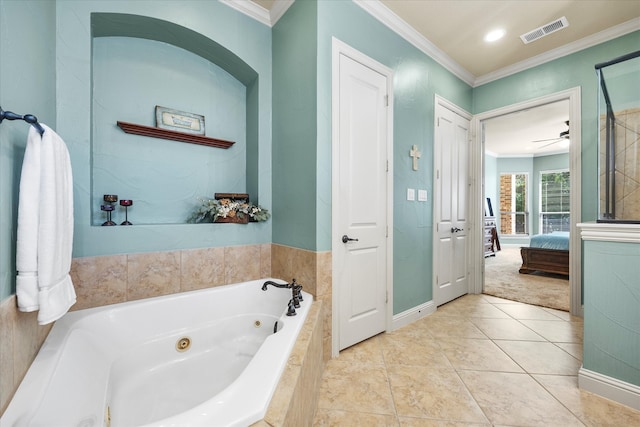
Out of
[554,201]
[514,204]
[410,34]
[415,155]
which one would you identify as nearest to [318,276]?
[415,155]

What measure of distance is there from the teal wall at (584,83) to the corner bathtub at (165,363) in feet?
10.1

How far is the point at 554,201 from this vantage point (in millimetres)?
7227

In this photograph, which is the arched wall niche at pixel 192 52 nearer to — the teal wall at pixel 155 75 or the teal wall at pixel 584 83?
the teal wall at pixel 155 75

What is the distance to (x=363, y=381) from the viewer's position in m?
1.67

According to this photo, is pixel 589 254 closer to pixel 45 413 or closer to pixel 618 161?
pixel 618 161

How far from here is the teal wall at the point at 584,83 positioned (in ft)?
8.36

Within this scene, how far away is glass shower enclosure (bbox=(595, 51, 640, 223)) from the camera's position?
1722 millimetres

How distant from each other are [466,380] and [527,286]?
9.61 feet

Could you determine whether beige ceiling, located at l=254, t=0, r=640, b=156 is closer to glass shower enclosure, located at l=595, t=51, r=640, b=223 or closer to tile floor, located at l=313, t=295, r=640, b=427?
glass shower enclosure, located at l=595, t=51, r=640, b=223

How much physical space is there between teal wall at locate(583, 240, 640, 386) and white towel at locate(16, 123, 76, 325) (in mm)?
2737

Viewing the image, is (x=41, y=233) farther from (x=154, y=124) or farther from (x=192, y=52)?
(x=192, y=52)

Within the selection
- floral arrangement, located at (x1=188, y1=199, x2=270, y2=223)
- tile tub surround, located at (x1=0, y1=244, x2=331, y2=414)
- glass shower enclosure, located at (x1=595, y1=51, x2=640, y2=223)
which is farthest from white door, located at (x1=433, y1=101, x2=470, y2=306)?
floral arrangement, located at (x1=188, y1=199, x2=270, y2=223)

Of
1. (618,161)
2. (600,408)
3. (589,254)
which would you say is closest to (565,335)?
(600,408)

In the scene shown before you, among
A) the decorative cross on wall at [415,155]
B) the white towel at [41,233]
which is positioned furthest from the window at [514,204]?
the white towel at [41,233]
